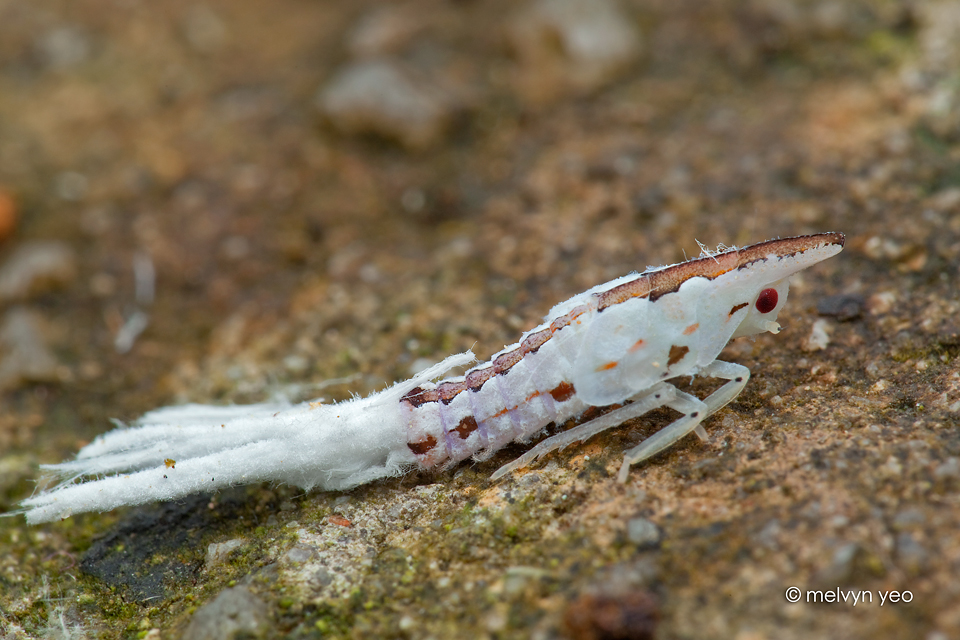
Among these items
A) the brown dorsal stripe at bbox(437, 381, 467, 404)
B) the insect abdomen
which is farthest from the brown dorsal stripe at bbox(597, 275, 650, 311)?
the brown dorsal stripe at bbox(437, 381, 467, 404)

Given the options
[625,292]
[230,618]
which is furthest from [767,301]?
[230,618]

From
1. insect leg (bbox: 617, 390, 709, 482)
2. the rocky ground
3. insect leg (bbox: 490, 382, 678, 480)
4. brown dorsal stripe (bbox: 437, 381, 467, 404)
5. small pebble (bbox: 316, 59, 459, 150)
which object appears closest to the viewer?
the rocky ground

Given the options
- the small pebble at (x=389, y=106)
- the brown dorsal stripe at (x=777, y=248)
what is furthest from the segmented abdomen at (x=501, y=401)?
the small pebble at (x=389, y=106)

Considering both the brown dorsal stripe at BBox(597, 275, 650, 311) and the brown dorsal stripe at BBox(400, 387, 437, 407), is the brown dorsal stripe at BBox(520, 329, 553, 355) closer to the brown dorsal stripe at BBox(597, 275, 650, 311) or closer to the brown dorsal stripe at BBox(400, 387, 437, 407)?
the brown dorsal stripe at BBox(597, 275, 650, 311)

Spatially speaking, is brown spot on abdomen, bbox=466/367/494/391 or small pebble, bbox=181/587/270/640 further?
brown spot on abdomen, bbox=466/367/494/391

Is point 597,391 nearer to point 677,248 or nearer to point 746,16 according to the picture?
point 677,248

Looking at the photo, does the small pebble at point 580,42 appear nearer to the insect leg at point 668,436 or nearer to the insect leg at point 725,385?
the insect leg at point 725,385

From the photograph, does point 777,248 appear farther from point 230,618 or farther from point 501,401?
point 230,618
